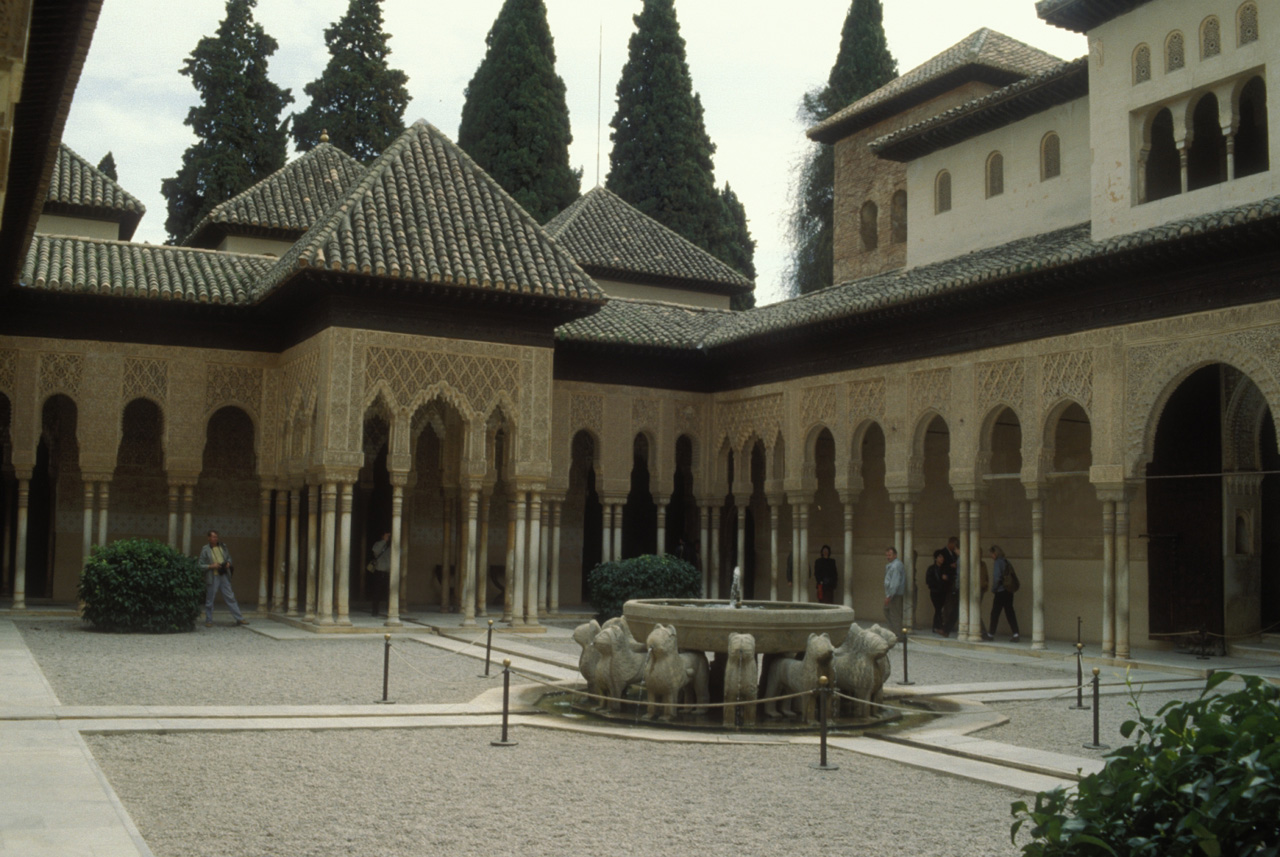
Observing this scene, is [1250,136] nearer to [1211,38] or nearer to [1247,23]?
[1211,38]

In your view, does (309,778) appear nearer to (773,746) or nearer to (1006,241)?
(773,746)

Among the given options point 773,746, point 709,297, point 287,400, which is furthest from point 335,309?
point 709,297

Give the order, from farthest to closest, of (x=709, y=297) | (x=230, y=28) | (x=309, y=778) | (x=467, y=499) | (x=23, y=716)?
(x=230, y=28) < (x=709, y=297) < (x=467, y=499) < (x=23, y=716) < (x=309, y=778)

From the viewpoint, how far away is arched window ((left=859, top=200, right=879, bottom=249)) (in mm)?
26859

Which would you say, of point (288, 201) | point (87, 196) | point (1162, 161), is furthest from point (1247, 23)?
point (87, 196)

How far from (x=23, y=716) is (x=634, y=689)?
4.95m

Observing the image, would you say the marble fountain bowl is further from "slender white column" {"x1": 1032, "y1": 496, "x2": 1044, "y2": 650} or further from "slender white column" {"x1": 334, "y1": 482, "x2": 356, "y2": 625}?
"slender white column" {"x1": 334, "y1": 482, "x2": 356, "y2": 625}

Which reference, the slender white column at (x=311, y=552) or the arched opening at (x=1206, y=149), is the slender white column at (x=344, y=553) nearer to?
the slender white column at (x=311, y=552)

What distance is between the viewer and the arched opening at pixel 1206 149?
54.2 feet

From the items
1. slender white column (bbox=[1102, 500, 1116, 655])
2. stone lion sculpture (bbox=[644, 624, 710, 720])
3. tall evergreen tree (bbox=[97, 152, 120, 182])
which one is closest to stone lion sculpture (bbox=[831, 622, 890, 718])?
stone lion sculpture (bbox=[644, 624, 710, 720])

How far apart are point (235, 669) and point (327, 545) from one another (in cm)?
506

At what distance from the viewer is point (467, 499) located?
63.4 ft

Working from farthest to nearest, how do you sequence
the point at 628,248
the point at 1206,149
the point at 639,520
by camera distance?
the point at 628,248
the point at 639,520
the point at 1206,149

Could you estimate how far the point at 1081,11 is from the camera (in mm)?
17250
